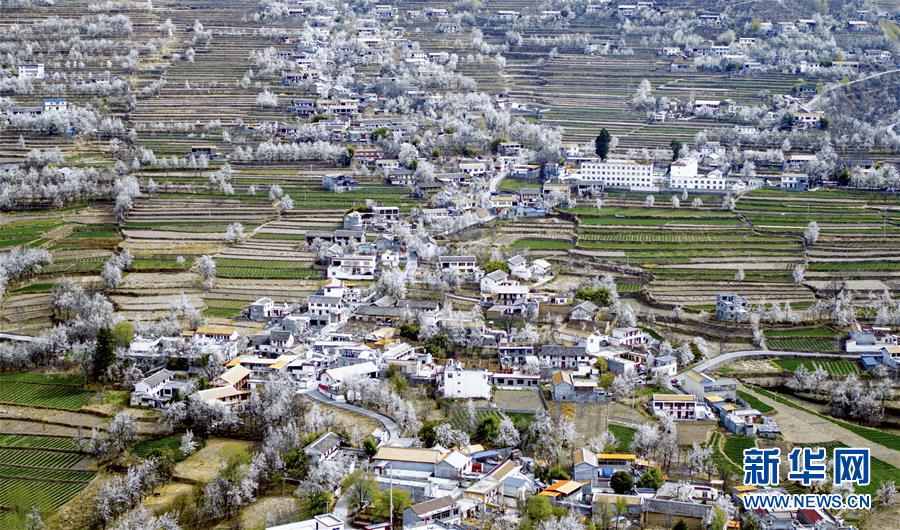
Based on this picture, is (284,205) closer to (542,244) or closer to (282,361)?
(542,244)

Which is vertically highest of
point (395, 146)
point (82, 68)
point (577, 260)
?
point (82, 68)

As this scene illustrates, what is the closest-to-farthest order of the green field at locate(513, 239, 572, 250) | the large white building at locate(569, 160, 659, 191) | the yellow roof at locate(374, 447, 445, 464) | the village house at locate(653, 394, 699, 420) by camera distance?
the yellow roof at locate(374, 447, 445, 464)
the village house at locate(653, 394, 699, 420)
the green field at locate(513, 239, 572, 250)
the large white building at locate(569, 160, 659, 191)

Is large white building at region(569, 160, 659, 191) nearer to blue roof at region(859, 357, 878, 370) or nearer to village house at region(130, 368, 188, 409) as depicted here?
blue roof at region(859, 357, 878, 370)

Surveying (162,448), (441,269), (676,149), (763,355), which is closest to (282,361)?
(162,448)

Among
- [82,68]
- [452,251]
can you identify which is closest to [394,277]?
[452,251]

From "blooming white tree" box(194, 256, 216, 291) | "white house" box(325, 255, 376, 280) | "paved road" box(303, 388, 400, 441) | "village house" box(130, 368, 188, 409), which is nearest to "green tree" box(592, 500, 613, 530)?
"paved road" box(303, 388, 400, 441)

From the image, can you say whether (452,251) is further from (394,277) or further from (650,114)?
(650,114)
